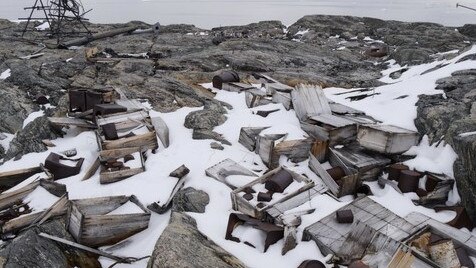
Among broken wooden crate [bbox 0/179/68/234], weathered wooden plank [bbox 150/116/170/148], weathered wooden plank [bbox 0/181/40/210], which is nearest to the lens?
broken wooden crate [bbox 0/179/68/234]

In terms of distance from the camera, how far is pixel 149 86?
1095 centimetres

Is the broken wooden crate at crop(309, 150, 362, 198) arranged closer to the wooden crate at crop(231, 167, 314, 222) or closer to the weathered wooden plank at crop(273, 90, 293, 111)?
the wooden crate at crop(231, 167, 314, 222)

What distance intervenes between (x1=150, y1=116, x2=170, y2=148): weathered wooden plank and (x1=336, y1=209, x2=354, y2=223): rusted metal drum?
4137 mm

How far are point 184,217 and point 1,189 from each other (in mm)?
3957

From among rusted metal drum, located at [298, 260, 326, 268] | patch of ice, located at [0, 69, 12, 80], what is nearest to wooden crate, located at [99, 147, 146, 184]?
rusted metal drum, located at [298, 260, 326, 268]

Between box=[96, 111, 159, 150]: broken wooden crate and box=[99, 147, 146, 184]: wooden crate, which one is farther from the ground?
box=[96, 111, 159, 150]: broken wooden crate

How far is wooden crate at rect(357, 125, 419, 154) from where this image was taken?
658cm

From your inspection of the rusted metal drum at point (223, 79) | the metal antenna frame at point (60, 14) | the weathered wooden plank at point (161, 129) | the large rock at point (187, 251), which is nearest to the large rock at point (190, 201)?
the large rock at point (187, 251)

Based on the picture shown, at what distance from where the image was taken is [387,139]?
657cm

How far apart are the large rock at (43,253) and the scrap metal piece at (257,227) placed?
1965 millimetres

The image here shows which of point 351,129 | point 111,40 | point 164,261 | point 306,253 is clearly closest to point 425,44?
point 351,129

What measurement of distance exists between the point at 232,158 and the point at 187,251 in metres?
3.25

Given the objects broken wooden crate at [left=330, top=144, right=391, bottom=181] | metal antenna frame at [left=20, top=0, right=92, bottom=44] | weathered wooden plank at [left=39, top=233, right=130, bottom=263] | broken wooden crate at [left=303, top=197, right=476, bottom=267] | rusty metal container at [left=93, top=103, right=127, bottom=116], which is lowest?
weathered wooden plank at [left=39, top=233, right=130, bottom=263]

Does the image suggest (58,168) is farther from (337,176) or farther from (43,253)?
(337,176)
